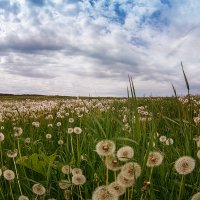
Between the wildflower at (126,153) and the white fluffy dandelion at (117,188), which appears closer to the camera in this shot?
the white fluffy dandelion at (117,188)

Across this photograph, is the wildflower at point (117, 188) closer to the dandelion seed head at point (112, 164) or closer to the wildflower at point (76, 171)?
the dandelion seed head at point (112, 164)

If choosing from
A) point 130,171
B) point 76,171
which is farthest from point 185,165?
point 76,171

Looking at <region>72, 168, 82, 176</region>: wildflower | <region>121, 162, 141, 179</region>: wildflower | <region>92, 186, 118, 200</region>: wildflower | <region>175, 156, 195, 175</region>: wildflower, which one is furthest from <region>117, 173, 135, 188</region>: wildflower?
<region>72, 168, 82, 176</region>: wildflower

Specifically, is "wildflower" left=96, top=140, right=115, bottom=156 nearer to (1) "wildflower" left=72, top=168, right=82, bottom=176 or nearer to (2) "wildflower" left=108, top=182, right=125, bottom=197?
(2) "wildflower" left=108, top=182, right=125, bottom=197

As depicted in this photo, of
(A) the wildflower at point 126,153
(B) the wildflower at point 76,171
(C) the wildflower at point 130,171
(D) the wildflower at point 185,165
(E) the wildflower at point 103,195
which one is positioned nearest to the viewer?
(E) the wildflower at point 103,195

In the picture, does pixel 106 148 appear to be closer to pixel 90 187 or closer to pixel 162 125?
pixel 90 187

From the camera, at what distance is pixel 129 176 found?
8.79 ft

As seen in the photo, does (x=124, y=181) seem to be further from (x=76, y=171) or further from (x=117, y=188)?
(x=76, y=171)

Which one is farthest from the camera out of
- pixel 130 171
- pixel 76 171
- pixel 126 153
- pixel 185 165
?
pixel 76 171

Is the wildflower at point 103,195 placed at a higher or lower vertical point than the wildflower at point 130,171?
lower

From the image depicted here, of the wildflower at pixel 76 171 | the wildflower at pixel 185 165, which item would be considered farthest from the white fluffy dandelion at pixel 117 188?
the wildflower at pixel 76 171

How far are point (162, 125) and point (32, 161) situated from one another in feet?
15.4

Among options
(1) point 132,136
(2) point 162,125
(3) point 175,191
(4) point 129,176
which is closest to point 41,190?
(4) point 129,176

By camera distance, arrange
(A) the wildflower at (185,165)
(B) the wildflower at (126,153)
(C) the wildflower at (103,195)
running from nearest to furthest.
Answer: (C) the wildflower at (103,195) → (A) the wildflower at (185,165) → (B) the wildflower at (126,153)
